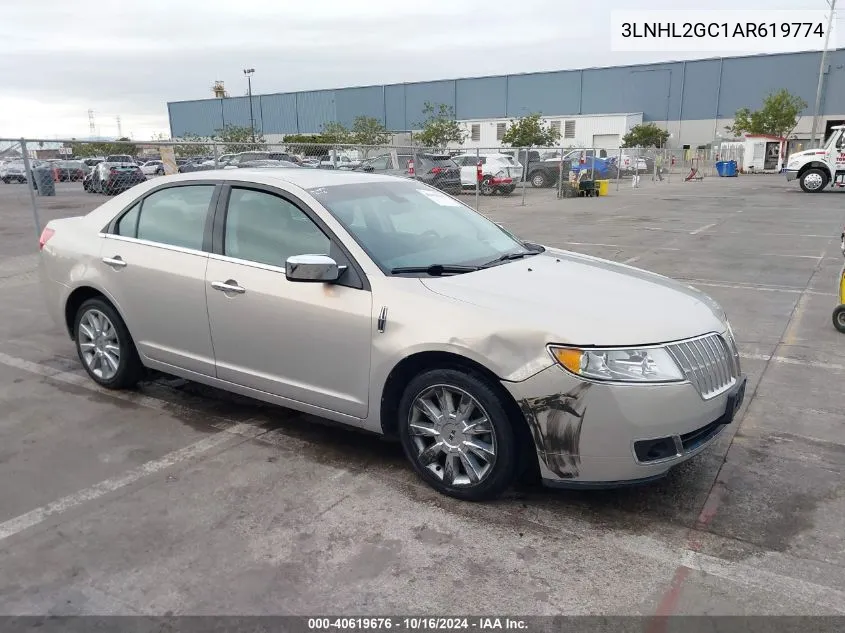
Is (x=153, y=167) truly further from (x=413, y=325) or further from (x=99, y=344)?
(x=413, y=325)

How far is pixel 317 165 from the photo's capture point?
67.2 ft

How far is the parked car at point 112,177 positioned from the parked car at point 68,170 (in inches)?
9.3

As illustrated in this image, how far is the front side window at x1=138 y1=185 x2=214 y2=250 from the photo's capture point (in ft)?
14.3

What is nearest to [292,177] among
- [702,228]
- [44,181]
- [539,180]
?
[44,181]

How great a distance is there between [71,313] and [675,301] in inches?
171

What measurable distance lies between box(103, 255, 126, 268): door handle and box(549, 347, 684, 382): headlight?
3109 millimetres

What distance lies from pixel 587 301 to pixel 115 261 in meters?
3.23

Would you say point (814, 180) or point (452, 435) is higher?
point (452, 435)

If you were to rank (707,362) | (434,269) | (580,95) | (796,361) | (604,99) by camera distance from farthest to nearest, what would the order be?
(580,95) < (604,99) < (796,361) < (434,269) < (707,362)

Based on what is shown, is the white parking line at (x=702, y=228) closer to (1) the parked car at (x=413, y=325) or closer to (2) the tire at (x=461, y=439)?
(1) the parked car at (x=413, y=325)

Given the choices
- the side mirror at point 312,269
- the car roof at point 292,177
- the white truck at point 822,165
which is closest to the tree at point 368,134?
the white truck at point 822,165

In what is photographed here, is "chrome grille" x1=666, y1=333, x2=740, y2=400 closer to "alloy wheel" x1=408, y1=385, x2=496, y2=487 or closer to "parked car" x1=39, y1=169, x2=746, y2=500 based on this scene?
"parked car" x1=39, y1=169, x2=746, y2=500

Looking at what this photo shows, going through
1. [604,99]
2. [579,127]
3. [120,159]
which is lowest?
[120,159]

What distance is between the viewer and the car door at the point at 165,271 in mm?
4270
